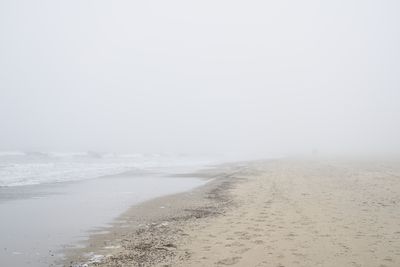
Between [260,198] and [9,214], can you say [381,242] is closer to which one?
[260,198]

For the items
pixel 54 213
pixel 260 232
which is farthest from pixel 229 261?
pixel 54 213

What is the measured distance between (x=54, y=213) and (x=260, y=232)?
7317 millimetres

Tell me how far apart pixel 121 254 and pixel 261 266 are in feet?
9.83

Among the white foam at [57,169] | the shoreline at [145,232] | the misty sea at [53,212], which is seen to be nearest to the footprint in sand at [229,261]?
the shoreline at [145,232]

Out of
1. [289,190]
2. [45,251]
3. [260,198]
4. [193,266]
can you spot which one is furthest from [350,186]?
[45,251]

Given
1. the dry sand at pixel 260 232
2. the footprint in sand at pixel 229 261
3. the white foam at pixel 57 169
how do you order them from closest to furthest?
the footprint in sand at pixel 229 261
the dry sand at pixel 260 232
the white foam at pixel 57 169

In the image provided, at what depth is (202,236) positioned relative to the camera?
916 cm

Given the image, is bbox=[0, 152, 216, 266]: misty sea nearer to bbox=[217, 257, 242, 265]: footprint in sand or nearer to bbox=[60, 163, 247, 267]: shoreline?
bbox=[60, 163, 247, 267]: shoreline

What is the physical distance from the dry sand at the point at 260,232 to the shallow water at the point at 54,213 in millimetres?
739

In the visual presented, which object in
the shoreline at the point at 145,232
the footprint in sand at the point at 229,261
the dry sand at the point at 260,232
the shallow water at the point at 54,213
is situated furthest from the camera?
the shallow water at the point at 54,213

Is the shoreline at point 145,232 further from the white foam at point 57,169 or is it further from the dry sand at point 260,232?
the white foam at point 57,169

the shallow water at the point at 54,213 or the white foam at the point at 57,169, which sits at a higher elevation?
the white foam at the point at 57,169

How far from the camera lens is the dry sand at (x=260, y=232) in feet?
23.9

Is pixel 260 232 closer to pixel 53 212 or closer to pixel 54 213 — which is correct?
pixel 54 213
